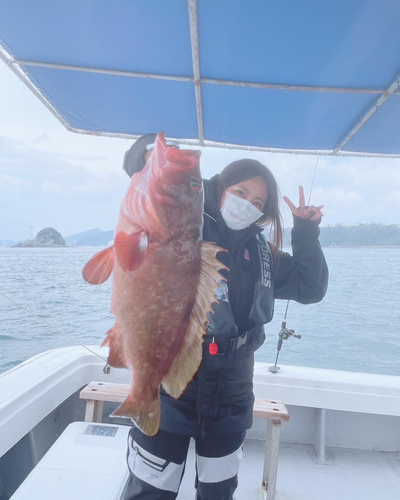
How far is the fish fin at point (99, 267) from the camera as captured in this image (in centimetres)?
114

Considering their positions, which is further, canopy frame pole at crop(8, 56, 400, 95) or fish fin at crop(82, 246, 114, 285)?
canopy frame pole at crop(8, 56, 400, 95)

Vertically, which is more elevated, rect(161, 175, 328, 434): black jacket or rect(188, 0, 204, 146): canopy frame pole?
rect(188, 0, 204, 146): canopy frame pole

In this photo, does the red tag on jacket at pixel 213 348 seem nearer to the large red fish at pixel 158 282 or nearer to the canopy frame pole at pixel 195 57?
the large red fish at pixel 158 282

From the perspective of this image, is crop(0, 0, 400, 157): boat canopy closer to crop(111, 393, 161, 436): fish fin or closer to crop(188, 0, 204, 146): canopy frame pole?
crop(188, 0, 204, 146): canopy frame pole

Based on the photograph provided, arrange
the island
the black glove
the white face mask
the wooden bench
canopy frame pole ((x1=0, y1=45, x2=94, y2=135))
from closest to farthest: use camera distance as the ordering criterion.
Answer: the black glove, the white face mask, canopy frame pole ((x1=0, y1=45, x2=94, y2=135)), the wooden bench, the island

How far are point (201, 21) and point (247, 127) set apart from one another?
136cm

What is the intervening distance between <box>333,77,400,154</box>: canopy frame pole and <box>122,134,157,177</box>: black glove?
214cm

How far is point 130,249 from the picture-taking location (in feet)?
3.87

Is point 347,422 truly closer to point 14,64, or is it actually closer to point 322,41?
point 322,41

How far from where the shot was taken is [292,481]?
335cm

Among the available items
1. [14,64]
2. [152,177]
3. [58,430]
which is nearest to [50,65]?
[14,64]

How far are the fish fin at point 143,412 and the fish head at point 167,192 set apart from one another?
22.7 inches

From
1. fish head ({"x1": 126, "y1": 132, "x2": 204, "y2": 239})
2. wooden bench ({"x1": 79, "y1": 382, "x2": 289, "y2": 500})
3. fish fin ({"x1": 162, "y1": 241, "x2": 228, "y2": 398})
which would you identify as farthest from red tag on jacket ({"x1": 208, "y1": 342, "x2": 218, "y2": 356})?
wooden bench ({"x1": 79, "y1": 382, "x2": 289, "y2": 500})

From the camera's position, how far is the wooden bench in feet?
9.66
